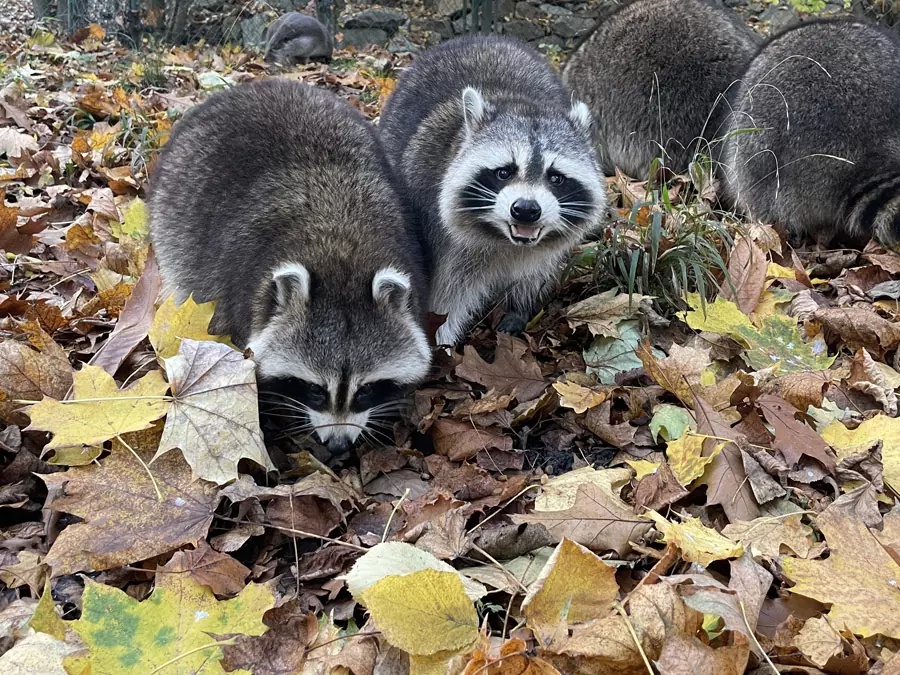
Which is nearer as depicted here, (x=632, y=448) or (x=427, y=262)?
(x=632, y=448)

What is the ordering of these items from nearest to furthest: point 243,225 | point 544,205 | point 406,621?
1. point 406,621
2. point 243,225
3. point 544,205

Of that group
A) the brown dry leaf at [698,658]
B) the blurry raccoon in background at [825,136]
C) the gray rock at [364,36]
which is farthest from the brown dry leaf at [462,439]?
the gray rock at [364,36]

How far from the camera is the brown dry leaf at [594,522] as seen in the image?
206 cm

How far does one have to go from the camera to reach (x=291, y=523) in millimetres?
2260

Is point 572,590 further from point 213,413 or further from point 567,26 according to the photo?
point 567,26

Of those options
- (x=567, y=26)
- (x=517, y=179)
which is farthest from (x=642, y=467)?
(x=567, y=26)

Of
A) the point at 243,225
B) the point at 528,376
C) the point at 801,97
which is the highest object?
the point at 801,97

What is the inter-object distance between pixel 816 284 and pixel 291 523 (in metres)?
2.93

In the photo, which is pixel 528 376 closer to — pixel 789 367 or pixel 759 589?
pixel 789 367

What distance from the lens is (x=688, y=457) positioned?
2.36 m

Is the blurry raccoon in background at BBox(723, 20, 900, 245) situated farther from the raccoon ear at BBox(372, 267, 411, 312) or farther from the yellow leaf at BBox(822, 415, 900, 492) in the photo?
the raccoon ear at BBox(372, 267, 411, 312)

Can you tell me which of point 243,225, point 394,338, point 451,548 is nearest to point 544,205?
point 394,338

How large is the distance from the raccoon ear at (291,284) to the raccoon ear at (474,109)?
1528 mm

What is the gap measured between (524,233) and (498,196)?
23 cm
